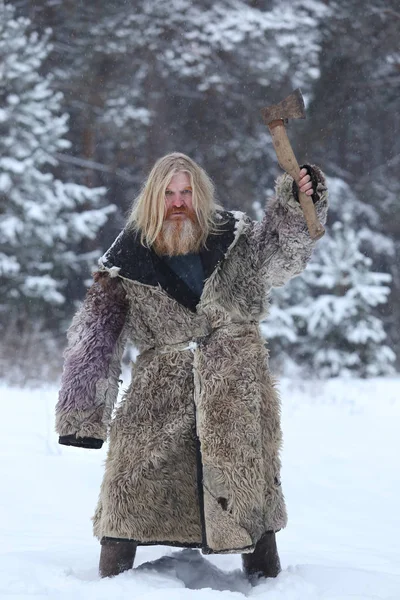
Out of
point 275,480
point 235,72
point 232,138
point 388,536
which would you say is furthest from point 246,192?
point 275,480

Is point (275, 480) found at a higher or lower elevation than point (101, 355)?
lower

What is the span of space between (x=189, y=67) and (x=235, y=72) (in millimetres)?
925

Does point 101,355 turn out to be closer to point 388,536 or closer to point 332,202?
point 388,536

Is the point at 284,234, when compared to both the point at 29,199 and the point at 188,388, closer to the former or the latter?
the point at 188,388

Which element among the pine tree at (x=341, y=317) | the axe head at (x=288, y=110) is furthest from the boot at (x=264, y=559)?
the pine tree at (x=341, y=317)

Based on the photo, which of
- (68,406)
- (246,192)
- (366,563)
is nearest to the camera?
(68,406)

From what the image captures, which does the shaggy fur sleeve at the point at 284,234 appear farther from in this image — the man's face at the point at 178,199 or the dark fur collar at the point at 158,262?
the man's face at the point at 178,199

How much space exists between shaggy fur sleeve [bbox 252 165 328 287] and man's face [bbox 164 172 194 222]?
28 centimetres

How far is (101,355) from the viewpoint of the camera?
3230 millimetres

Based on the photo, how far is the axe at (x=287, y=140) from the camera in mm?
3035

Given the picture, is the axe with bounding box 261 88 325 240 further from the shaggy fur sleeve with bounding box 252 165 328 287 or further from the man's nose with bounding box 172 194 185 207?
the man's nose with bounding box 172 194 185 207

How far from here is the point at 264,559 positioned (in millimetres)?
3287

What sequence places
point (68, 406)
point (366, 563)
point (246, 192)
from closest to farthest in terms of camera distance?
point (68, 406) < point (366, 563) < point (246, 192)

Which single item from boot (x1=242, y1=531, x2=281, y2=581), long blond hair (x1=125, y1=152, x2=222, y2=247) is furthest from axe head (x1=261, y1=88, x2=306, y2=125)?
boot (x1=242, y1=531, x2=281, y2=581)
